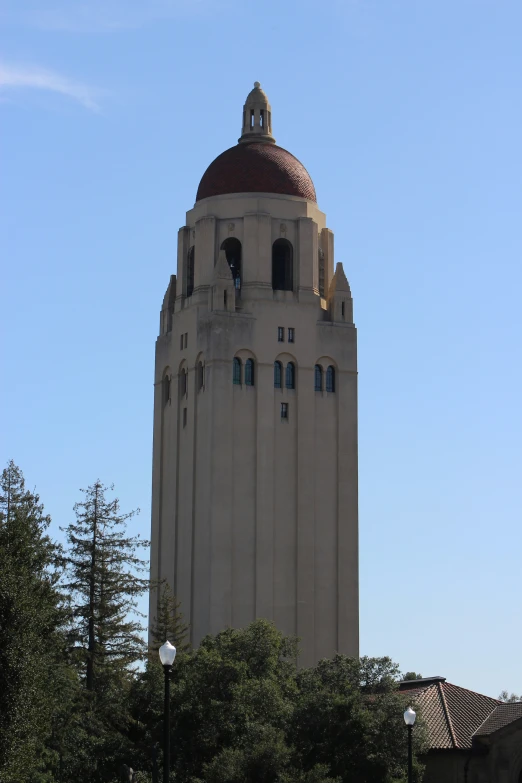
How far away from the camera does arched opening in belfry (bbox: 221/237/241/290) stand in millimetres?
87750

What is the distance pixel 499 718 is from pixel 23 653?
70.7ft

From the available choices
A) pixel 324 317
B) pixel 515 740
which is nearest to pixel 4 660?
pixel 515 740

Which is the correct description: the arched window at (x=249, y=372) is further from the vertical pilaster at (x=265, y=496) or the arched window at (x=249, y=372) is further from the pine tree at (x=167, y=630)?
the pine tree at (x=167, y=630)

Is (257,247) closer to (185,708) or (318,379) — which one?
(318,379)

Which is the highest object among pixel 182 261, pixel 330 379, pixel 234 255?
pixel 182 261

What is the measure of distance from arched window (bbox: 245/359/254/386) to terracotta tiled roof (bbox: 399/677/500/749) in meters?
22.8

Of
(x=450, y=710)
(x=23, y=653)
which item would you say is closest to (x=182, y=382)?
(x=450, y=710)

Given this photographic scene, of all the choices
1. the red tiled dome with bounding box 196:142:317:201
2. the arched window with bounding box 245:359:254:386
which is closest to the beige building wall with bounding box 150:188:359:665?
the arched window with bounding box 245:359:254:386

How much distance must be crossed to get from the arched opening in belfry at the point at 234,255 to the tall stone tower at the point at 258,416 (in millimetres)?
75

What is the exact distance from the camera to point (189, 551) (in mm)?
84312

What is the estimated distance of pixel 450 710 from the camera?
62906mm

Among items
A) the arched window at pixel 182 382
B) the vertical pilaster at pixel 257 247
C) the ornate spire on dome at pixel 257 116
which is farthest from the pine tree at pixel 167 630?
the ornate spire on dome at pixel 257 116

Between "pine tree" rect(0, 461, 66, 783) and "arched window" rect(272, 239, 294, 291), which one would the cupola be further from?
"pine tree" rect(0, 461, 66, 783)

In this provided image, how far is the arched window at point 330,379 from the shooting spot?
286ft
